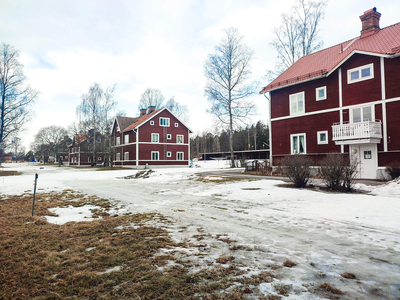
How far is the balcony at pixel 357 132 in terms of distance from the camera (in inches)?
608

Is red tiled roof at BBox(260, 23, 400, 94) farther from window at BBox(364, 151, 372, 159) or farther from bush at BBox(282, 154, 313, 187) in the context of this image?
bush at BBox(282, 154, 313, 187)

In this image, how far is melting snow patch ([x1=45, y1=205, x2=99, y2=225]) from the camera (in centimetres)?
641

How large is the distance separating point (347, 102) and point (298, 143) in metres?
4.63

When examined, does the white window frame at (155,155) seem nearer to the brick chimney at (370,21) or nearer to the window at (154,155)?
the window at (154,155)

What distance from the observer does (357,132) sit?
15977 millimetres

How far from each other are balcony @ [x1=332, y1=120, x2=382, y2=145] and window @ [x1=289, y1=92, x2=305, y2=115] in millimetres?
3715

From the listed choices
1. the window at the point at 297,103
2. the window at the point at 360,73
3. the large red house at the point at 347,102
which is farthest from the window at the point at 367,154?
the window at the point at 297,103

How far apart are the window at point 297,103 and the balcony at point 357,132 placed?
371 centimetres

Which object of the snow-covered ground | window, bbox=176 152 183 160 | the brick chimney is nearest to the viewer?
the snow-covered ground

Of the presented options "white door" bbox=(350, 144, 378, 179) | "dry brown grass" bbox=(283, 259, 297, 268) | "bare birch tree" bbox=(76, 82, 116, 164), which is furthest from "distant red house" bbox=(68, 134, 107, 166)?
"dry brown grass" bbox=(283, 259, 297, 268)

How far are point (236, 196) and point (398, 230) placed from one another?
210 inches

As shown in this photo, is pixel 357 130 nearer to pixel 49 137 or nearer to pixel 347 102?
pixel 347 102

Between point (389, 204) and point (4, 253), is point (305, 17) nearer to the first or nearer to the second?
point (389, 204)

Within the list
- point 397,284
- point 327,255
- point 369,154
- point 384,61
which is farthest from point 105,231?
point 384,61
